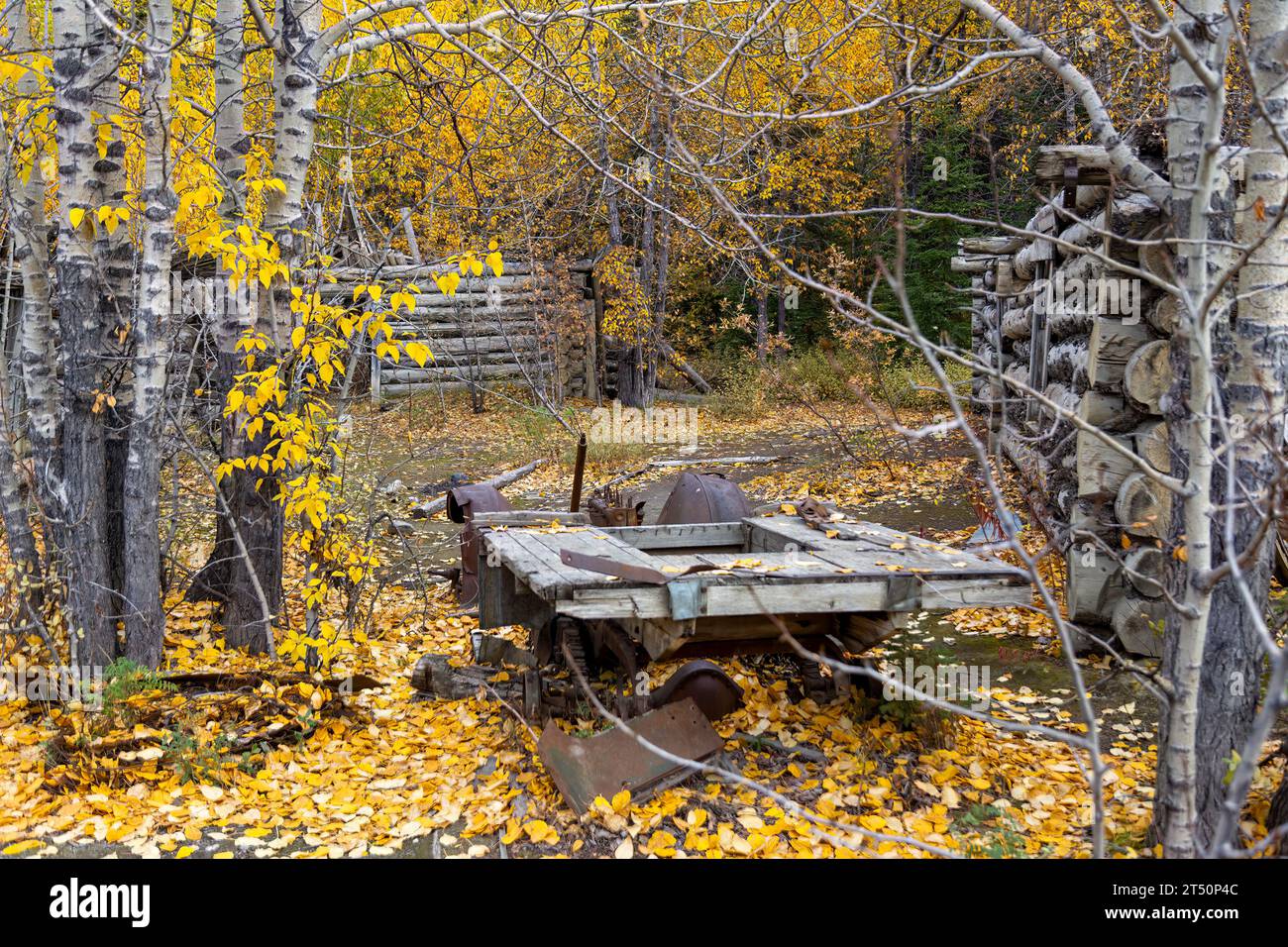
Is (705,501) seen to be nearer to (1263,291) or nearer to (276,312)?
(276,312)

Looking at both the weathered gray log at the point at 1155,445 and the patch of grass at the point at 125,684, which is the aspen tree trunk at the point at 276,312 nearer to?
the patch of grass at the point at 125,684

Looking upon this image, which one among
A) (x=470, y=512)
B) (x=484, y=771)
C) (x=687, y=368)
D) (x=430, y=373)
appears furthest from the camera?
(x=687, y=368)

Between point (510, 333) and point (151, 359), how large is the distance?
48.0ft

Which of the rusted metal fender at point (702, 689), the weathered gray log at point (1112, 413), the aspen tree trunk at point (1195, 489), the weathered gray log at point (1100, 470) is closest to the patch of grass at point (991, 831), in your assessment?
the aspen tree trunk at point (1195, 489)

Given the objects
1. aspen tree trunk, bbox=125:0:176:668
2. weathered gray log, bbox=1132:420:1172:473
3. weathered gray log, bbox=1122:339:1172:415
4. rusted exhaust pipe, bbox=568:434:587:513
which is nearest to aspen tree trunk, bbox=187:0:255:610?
→ aspen tree trunk, bbox=125:0:176:668

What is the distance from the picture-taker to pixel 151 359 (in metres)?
5.24

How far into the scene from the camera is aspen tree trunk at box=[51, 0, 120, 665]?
516cm

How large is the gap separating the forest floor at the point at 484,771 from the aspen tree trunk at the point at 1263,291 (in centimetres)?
98

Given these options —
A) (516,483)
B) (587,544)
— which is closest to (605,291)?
(516,483)

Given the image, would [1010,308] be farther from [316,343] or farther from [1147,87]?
[316,343]

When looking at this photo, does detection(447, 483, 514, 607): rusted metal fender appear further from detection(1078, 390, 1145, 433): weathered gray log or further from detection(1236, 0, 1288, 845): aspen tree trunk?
detection(1236, 0, 1288, 845): aspen tree trunk

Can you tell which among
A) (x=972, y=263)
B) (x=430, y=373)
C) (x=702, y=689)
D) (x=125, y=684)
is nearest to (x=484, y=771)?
(x=702, y=689)

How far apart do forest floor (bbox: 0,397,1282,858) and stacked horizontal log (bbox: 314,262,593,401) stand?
40.8 ft

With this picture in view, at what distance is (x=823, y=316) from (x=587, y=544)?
18.4 m
